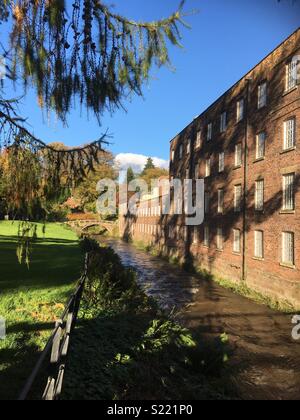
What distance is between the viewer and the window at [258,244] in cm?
2308

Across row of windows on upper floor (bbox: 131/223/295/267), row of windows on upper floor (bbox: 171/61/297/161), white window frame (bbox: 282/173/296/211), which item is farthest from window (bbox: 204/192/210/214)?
white window frame (bbox: 282/173/296/211)

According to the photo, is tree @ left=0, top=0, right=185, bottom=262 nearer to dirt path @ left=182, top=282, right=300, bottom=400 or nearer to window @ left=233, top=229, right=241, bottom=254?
dirt path @ left=182, top=282, right=300, bottom=400

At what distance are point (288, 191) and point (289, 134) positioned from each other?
2892mm

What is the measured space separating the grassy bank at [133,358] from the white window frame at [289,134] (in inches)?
510

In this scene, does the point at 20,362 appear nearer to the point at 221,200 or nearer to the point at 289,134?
the point at 289,134

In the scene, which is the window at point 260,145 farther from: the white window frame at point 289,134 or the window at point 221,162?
the window at point 221,162

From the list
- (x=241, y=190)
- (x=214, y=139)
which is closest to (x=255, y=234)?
(x=241, y=190)

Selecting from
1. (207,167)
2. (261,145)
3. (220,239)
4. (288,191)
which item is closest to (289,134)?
(288,191)

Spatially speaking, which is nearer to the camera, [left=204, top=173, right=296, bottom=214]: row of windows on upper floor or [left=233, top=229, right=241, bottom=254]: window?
[left=204, top=173, right=296, bottom=214]: row of windows on upper floor

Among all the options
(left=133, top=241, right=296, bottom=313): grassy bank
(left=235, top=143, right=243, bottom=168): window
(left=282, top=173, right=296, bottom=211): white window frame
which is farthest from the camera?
(left=235, top=143, right=243, bottom=168): window

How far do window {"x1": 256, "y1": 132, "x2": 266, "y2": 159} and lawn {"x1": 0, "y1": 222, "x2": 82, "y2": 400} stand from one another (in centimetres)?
1253

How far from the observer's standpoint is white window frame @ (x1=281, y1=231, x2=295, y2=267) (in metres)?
19.9

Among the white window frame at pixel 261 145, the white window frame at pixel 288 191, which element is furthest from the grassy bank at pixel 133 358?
the white window frame at pixel 261 145

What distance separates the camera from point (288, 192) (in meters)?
20.6
